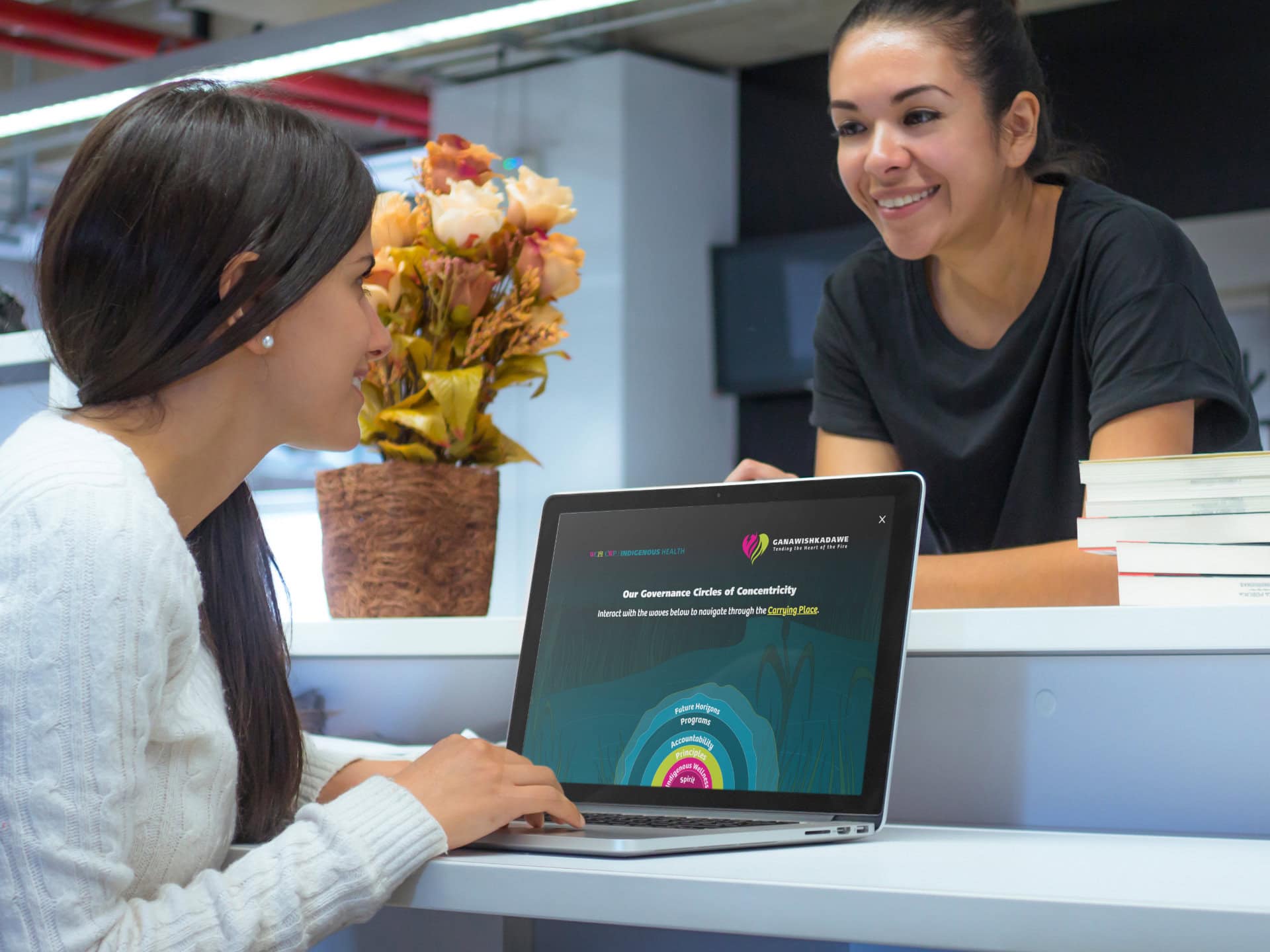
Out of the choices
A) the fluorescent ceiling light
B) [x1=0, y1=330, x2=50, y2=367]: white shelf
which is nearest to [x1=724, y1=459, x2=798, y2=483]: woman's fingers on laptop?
[x1=0, y1=330, x2=50, y2=367]: white shelf

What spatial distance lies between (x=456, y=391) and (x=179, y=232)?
464 millimetres

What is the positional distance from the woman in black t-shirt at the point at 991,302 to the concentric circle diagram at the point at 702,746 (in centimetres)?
57

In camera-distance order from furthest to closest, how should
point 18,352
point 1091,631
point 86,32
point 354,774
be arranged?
point 86,32, point 18,352, point 354,774, point 1091,631

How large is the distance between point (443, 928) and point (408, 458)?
1.49ft

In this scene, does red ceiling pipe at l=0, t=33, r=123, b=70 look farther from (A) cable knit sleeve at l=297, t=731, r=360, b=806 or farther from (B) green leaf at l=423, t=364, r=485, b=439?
(A) cable knit sleeve at l=297, t=731, r=360, b=806

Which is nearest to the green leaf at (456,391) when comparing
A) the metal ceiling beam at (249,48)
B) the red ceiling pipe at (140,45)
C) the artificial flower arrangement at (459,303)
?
the artificial flower arrangement at (459,303)

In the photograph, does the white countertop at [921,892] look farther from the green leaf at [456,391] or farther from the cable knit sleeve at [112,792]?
the green leaf at [456,391]

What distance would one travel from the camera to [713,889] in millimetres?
727

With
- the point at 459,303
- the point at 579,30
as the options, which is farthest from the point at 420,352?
the point at 579,30

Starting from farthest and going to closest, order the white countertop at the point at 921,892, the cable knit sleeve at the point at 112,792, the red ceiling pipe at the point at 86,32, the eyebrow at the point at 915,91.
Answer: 1. the red ceiling pipe at the point at 86,32
2. the eyebrow at the point at 915,91
3. the cable knit sleeve at the point at 112,792
4. the white countertop at the point at 921,892

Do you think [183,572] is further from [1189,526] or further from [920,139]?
Answer: [920,139]

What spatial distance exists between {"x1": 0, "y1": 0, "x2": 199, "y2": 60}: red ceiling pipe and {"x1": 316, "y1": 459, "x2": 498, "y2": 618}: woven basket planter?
3.71 meters

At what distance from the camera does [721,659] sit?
1010 mm

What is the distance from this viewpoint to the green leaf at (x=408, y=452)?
4.42 ft
